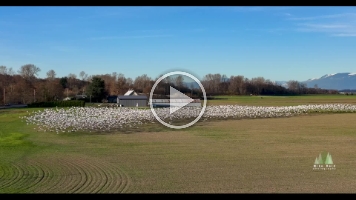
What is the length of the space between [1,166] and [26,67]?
515 centimetres

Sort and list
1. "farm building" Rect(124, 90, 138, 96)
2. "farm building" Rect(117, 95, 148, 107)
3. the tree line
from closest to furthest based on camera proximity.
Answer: the tree line → "farm building" Rect(124, 90, 138, 96) → "farm building" Rect(117, 95, 148, 107)

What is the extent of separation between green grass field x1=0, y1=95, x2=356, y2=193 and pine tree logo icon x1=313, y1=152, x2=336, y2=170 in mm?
120

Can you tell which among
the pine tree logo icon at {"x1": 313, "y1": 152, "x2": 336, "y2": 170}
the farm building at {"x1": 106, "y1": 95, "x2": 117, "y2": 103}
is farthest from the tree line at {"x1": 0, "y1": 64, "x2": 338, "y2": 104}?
the pine tree logo icon at {"x1": 313, "y1": 152, "x2": 336, "y2": 170}

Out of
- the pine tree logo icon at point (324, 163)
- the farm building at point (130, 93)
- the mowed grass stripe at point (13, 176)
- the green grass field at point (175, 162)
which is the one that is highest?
the farm building at point (130, 93)

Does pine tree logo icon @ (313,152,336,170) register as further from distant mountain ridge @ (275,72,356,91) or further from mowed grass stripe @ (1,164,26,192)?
distant mountain ridge @ (275,72,356,91)

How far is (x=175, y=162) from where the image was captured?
7.30 m

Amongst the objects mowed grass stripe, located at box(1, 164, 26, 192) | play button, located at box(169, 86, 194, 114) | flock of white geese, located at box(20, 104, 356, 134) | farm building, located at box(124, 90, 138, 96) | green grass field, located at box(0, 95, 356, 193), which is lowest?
green grass field, located at box(0, 95, 356, 193)

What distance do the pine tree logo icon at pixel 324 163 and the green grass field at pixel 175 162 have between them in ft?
0.39

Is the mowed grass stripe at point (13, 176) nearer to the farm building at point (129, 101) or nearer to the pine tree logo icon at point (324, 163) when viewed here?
the pine tree logo icon at point (324, 163)

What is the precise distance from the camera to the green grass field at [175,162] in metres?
5.29

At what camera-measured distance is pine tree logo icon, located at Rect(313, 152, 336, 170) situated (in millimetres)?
6847

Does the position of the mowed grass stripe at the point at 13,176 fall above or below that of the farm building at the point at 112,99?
below

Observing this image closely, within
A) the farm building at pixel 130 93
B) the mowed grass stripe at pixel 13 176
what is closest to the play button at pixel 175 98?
the mowed grass stripe at pixel 13 176
